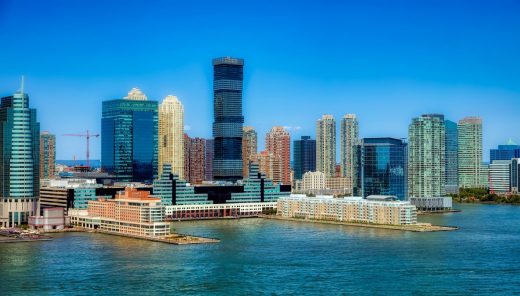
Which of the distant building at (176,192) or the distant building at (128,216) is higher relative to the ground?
the distant building at (176,192)

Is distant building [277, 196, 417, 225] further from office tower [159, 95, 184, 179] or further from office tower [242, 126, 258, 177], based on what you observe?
office tower [242, 126, 258, 177]

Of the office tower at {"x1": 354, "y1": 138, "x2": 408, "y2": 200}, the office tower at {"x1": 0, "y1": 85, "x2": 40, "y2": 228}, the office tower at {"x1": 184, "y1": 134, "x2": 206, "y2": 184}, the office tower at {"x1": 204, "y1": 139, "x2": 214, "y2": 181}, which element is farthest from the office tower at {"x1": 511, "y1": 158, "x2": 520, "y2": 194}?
the office tower at {"x1": 0, "y1": 85, "x2": 40, "y2": 228}

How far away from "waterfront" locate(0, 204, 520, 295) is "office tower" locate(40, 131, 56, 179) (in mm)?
58593

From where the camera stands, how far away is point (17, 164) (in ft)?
183

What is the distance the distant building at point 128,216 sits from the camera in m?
48.4

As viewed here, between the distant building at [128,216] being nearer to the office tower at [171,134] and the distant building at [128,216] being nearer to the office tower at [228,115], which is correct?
the office tower at [228,115]

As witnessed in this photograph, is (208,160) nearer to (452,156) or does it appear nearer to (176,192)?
(452,156)

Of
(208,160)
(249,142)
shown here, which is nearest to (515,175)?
(249,142)

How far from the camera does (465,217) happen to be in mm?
66188

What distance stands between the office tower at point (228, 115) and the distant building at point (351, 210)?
104 feet

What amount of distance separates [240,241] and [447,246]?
428 inches

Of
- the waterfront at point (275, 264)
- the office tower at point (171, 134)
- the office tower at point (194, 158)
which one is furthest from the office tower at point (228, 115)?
the waterfront at point (275, 264)

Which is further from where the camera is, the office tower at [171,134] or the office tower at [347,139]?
the office tower at [347,139]

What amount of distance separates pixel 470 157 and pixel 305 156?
2323cm
